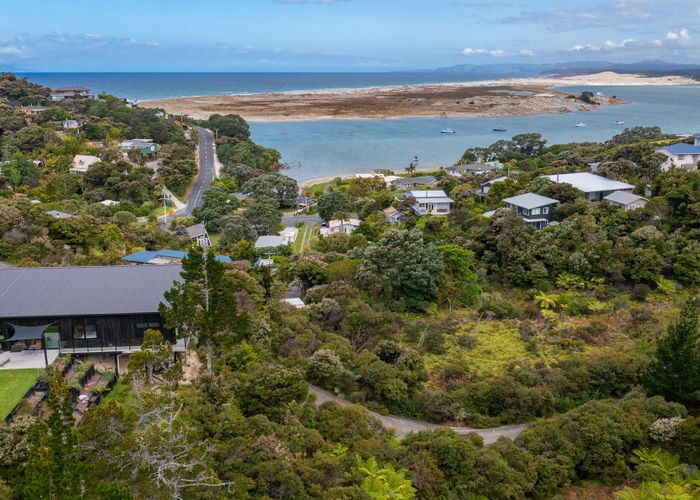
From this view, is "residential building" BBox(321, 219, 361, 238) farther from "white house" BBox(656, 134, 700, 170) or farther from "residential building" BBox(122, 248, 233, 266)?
"white house" BBox(656, 134, 700, 170)

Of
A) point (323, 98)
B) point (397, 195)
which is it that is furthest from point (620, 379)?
point (323, 98)

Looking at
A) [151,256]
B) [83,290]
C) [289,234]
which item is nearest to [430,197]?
[289,234]

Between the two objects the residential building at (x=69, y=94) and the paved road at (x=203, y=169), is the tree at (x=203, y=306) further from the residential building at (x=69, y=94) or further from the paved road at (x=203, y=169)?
the residential building at (x=69, y=94)

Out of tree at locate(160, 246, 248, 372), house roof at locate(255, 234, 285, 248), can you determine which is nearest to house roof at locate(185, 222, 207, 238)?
house roof at locate(255, 234, 285, 248)

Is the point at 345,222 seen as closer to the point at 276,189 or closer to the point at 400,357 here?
the point at 276,189

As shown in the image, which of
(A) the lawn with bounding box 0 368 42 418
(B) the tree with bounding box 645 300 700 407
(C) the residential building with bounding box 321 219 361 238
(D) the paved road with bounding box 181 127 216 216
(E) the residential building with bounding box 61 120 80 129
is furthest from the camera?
(E) the residential building with bounding box 61 120 80 129

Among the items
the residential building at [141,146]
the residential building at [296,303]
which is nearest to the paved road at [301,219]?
the residential building at [296,303]

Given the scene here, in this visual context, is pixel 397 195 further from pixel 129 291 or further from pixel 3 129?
pixel 3 129
